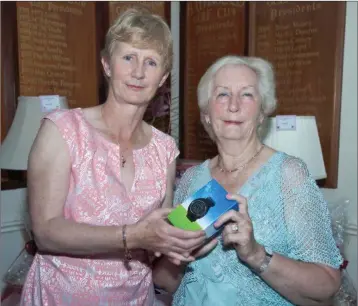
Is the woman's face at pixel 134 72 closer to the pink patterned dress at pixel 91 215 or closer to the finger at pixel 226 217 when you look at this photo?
the pink patterned dress at pixel 91 215

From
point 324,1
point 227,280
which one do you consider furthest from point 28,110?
point 324,1

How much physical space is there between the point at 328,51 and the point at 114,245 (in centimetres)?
195

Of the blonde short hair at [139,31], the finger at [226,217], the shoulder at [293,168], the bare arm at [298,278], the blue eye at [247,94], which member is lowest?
the bare arm at [298,278]

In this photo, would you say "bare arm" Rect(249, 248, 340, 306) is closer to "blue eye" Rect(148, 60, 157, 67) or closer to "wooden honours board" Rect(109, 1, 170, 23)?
"blue eye" Rect(148, 60, 157, 67)

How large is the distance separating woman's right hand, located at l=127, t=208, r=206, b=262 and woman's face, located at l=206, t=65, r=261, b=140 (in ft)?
1.35

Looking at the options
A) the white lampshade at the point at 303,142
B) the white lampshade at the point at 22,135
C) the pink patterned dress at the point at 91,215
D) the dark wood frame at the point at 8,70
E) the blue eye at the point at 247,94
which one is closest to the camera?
the pink patterned dress at the point at 91,215

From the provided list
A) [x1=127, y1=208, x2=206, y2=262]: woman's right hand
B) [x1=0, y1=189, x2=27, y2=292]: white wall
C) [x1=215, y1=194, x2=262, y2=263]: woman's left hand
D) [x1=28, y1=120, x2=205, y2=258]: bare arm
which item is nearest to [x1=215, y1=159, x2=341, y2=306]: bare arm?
[x1=215, y1=194, x2=262, y2=263]: woman's left hand

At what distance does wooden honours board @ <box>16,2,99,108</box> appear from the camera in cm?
261

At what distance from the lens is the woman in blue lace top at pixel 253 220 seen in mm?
1266

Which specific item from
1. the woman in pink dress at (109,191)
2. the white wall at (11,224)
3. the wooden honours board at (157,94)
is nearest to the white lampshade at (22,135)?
the white wall at (11,224)

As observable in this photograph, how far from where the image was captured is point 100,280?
1.43 m

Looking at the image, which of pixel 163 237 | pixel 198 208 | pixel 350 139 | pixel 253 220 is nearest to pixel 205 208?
pixel 198 208

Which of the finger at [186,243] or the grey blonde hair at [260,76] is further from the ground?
the grey blonde hair at [260,76]

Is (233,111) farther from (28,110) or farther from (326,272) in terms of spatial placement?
(28,110)
